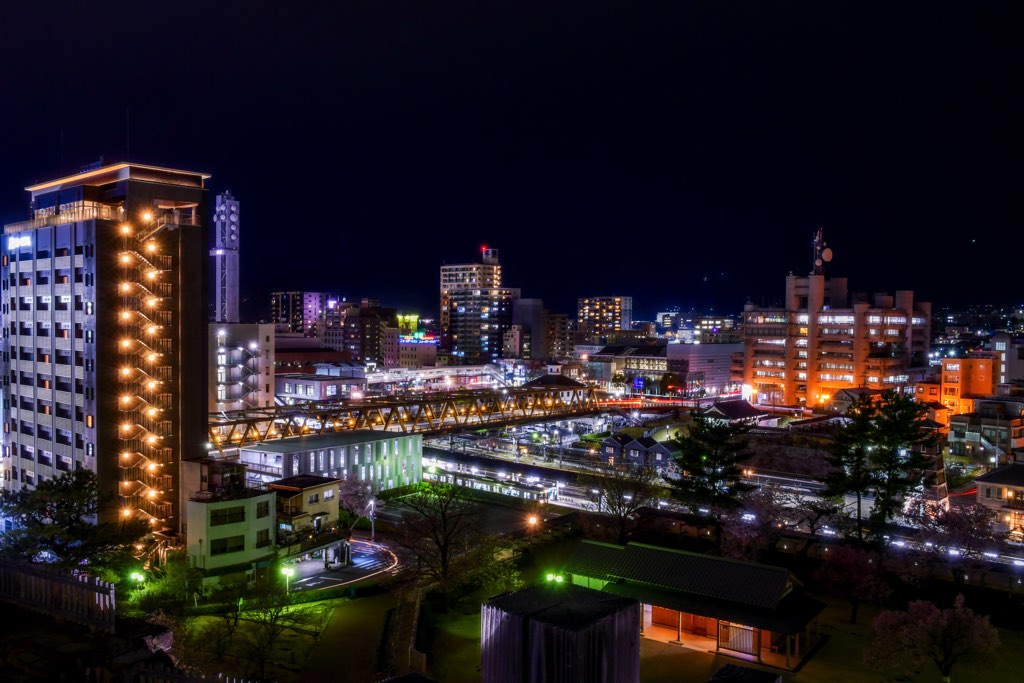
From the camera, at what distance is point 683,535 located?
62.0ft

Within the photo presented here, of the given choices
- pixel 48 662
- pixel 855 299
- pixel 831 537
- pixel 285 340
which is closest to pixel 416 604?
pixel 48 662

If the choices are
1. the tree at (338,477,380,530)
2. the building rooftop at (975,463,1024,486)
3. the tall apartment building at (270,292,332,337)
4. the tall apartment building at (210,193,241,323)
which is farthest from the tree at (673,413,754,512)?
the tall apartment building at (270,292,332,337)

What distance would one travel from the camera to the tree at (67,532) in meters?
12.8

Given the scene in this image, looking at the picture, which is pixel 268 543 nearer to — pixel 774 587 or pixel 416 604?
pixel 416 604

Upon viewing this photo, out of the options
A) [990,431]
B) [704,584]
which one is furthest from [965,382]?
[704,584]

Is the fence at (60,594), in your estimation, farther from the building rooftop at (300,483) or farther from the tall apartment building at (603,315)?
the tall apartment building at (603,315)

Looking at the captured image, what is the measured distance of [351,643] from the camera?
13.0 metres

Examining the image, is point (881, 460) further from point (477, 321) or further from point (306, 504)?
point (477, 321)

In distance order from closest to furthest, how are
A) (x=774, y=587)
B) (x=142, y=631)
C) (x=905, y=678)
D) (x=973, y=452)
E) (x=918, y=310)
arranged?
(x=142, y=631)
(x=905, y=678)
(x=774, y=587)
(x=973, y=452)
(x=918, y=310)

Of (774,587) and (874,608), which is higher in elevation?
(774,587)

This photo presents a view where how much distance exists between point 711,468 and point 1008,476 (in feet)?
26.3

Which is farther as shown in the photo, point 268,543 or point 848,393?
point 848,393

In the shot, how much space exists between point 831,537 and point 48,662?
54.3 ft

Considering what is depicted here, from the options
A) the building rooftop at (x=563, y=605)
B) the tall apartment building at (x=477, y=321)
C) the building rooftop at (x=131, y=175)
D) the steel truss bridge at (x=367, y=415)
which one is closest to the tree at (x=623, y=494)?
the steel truss bridge at (x=367, y=415)
